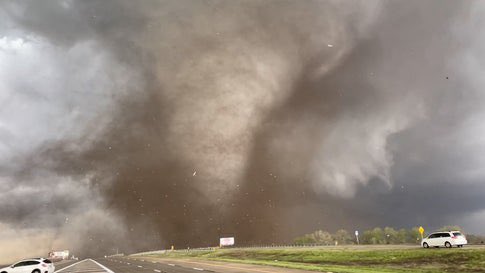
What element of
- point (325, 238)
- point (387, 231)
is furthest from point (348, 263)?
point (325, 238)

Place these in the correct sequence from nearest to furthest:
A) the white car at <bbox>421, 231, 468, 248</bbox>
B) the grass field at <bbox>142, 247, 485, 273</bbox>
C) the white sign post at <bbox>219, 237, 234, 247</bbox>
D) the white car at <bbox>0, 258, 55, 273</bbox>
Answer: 1. the grass field at <bbox>142, 247, 485, 273</bbox>
2. the white car at <bbox>0, 258, 55, 273</bbox>
3. the white car at <bbox>421, 231, 468, 248</bbox>
4. the white sign post at <bbox>219, 237, 234, 247</bbox>

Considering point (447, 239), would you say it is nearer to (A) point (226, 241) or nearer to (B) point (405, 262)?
(B) point (405, 262)

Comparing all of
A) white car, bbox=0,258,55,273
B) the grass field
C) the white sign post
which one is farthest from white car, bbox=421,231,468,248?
the white sign post

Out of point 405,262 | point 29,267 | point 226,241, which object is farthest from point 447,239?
point 226,241

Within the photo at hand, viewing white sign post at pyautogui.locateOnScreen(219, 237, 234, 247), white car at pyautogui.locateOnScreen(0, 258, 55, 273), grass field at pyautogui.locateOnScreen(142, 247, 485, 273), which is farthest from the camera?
white sign post at pyautogui.locateOnScreen(219, 237, 234, 247)

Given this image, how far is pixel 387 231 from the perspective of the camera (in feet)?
573

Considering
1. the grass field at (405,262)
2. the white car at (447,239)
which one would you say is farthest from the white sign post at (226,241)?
the white car at (447,239)

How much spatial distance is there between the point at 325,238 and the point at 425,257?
166m

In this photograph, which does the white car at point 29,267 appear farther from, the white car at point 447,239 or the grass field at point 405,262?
the white car at point 447,239

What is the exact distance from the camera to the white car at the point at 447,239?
43.6 metres

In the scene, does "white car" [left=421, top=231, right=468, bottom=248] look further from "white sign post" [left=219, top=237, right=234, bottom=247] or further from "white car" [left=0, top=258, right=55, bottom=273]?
"white sign post" [left=219, top=237, right=234, bottom=247]

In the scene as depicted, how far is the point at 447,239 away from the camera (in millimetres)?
44375

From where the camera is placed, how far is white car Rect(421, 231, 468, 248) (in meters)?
43.6

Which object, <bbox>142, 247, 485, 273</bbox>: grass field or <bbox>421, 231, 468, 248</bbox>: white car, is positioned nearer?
<bbox>142, 247, 485, 273</bbox>: grass field
